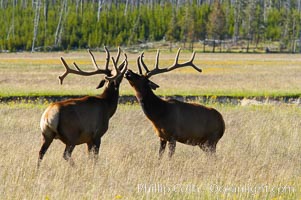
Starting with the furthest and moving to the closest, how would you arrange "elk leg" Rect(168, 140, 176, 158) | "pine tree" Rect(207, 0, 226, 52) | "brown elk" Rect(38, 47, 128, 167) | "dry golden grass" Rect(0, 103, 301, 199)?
1. "pine tree" Rect(207, 0, 226, 52)
2. "elk leg" Rect(168, 140, 176, 158)
3. "brown elk" Rect(38, 47, 128, 167)
4. "dry golden grass" Rect(0, 103, 301, 199)

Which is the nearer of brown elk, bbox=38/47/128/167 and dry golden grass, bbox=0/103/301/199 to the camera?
dry golden grass, bbox=0/103/301/199

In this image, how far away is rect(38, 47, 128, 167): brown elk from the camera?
32.9 feet

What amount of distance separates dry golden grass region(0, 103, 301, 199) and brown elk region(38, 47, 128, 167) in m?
0.37

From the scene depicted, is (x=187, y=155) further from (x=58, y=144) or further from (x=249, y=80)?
(x=249, y=80)

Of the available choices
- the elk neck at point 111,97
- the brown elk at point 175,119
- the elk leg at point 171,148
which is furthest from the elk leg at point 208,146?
the elk neck at point 111,97

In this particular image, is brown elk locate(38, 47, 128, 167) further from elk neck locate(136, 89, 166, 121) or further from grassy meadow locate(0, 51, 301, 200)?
elk neck locate(136, 89, 166, 121)

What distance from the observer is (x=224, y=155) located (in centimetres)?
1146

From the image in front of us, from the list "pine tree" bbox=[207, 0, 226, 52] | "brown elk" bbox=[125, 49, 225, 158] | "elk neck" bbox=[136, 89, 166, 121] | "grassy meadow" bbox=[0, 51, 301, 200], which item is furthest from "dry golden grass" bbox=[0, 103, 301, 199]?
"pine tree" bbox=[207, 0, 226, 52]

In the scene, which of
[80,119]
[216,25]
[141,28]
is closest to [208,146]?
[80,119]

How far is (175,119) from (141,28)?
96343mm

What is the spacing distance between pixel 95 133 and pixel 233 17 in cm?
11178

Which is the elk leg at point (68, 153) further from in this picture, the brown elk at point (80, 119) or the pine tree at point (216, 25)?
the pine tree at point (216, 25)

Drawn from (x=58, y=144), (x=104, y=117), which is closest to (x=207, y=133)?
(x=104, y=117)

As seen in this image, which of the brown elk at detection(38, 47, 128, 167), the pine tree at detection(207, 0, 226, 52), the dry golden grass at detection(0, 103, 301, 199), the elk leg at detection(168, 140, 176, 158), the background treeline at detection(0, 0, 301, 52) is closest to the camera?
the dry golden grass at detection(0, 103, 301, 199)
